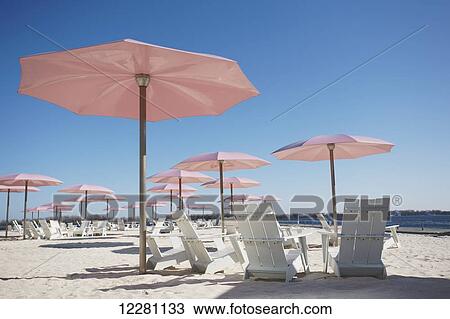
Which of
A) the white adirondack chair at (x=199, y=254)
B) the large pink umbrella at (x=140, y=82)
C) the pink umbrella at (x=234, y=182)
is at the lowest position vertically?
the white adirondack chair at (x=199, y=254)

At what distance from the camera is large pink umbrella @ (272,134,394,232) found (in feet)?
22.1

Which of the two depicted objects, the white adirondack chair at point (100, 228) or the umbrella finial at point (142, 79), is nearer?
the umbrella finial at point (142, 79)

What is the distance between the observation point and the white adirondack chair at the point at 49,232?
1162 cm

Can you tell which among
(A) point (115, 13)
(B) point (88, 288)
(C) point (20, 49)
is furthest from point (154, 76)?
(B) point (88, 288)

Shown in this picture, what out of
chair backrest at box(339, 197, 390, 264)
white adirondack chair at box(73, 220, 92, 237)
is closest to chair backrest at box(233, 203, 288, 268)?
chair backrest at box(339, 197, 390, 264)

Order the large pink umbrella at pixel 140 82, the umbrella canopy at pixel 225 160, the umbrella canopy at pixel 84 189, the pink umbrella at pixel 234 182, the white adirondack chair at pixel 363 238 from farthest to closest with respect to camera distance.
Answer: the umbrella canopy at pixel 84 189, the pink umbrella at pixel 234 182, the umbrella canopy at pixel 225 160, the large pink umbrella at pixel 140 82, the white adirondack chair at pixel 363 238

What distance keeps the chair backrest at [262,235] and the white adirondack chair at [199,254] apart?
0.62 m

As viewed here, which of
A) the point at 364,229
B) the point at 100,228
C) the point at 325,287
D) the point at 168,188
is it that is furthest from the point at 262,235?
the point at 168,188

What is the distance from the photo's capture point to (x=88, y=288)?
379cm

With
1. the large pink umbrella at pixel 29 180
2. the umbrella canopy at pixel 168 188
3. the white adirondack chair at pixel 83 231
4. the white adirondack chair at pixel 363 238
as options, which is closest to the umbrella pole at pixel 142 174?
the white adirondack chair at pixel 363 238

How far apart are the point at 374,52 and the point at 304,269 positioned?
3.38m

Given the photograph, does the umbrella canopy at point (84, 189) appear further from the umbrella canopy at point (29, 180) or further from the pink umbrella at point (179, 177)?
the pink umbrella at point (179, 177)

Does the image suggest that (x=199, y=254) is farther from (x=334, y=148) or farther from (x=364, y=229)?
(x=334, y=148)

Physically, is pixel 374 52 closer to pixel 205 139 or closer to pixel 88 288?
pixel 88 288
